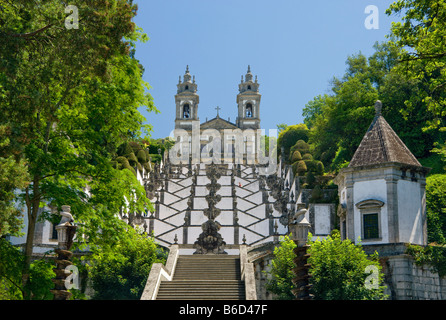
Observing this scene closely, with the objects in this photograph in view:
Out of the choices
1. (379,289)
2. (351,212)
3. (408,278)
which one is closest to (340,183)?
(351,212)

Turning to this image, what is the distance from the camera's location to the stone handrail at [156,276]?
17.9 m

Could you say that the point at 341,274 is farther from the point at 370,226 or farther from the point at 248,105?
the point at 248,105

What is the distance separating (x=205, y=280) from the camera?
1952 centimetres

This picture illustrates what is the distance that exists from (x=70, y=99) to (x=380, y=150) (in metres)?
12.9

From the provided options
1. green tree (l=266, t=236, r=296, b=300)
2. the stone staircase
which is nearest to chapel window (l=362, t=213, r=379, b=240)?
green tree (l=266, t=236, r=296, b=300)

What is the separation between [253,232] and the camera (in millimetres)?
36375

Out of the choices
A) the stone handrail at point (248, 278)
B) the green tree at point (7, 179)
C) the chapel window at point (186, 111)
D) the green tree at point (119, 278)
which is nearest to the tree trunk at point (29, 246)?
the green tree at point (7, 179)

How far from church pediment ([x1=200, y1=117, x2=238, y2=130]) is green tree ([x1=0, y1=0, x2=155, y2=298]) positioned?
235 ft

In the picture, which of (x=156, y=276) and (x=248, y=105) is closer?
(x=156, y=276)

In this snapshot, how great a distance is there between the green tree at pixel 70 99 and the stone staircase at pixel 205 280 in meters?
3.49

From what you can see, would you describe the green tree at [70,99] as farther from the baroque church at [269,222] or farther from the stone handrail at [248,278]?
the stone handrail at [248,278]

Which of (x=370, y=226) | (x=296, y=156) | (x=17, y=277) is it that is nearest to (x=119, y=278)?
(x=17, y=277)

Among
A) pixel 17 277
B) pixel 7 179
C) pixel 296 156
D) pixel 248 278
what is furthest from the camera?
pixel 296 156

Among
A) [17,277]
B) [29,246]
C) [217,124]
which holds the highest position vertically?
[217,124]
